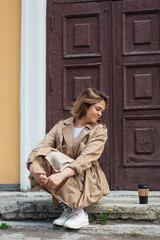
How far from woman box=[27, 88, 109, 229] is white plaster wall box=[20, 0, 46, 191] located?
1209mm

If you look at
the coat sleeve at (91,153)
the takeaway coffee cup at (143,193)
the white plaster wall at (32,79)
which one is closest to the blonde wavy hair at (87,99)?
the coat sleeve at (91,153)

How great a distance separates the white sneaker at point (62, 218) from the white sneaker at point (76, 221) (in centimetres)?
5

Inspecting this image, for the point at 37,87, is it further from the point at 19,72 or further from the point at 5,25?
the point at 5,25

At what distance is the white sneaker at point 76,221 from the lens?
2824 mm

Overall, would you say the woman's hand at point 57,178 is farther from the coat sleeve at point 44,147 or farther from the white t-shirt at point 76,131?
the white t-shirt at point 76,131

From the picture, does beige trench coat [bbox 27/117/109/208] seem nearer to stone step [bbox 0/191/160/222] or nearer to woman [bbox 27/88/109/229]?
woman [bbox 27/88/109/229]

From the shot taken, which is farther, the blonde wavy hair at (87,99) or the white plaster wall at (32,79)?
the white plaster wall at (32,79)

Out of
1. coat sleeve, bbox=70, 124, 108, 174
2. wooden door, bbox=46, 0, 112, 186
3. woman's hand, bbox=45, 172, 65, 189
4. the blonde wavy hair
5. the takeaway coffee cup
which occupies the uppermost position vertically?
wooden door, bbox=46, 0, 112, 186

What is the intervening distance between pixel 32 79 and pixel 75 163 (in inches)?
79.1

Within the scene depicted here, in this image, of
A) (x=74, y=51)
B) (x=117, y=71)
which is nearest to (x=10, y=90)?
(x=74, y=51)

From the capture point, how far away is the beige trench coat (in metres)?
2.86

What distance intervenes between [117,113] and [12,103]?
4.50 feet

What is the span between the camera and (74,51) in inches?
182

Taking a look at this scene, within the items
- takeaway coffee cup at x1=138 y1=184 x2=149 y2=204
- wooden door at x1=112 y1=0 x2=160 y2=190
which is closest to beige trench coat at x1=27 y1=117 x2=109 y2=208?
takeaway coffee cup at x1=138 y1=184 x2=149 y2=204
